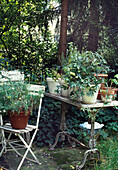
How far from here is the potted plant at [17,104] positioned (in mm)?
2711

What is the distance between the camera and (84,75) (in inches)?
114

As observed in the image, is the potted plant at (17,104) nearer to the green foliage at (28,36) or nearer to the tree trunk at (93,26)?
the green foliage at (28,36)

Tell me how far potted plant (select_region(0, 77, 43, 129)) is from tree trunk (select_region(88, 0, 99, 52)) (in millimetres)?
2718

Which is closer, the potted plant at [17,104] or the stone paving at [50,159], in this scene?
the potted plant at [17,104]

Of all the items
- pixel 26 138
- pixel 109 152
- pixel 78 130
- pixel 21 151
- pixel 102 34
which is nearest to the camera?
pixel 109 152

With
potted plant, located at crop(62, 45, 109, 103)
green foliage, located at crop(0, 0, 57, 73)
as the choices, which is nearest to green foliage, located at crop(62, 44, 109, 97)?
potted plant, located at crop(62, 45, 109, 103)

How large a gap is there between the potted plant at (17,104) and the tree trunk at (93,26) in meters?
2.72

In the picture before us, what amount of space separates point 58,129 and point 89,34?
241cm

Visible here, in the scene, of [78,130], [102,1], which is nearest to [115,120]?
[78,130]

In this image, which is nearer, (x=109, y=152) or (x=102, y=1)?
(x=109, y=152)

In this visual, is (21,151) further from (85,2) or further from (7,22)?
(85,2)

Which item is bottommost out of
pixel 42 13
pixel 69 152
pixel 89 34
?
pixel 69 152

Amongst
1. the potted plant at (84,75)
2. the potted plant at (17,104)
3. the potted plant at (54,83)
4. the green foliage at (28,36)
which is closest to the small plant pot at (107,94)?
the potted plant at (84,75)

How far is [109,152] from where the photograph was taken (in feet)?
10.4
